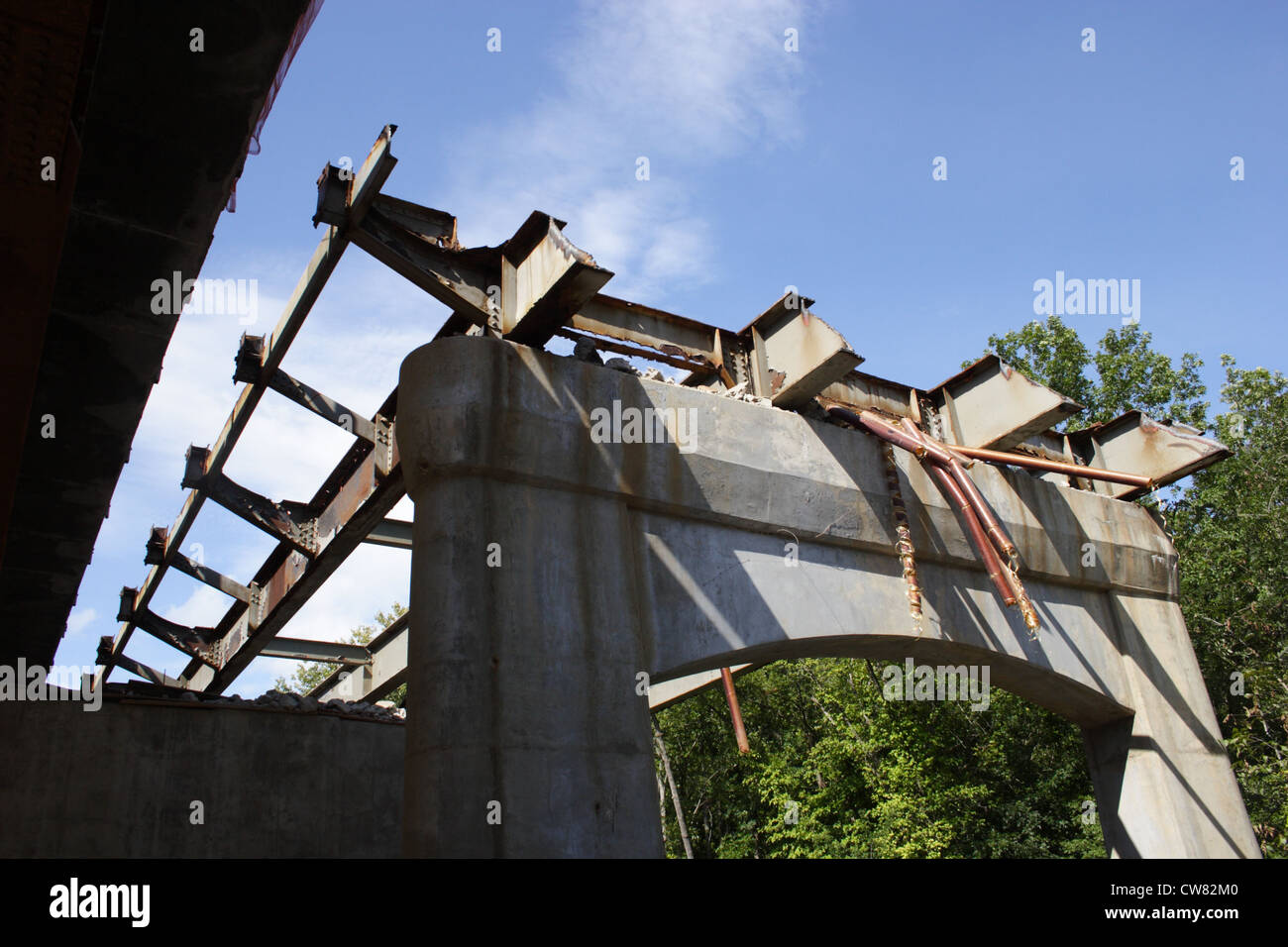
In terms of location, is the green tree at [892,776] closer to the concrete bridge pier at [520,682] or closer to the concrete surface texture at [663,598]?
the concrete surface texture at [663,598]

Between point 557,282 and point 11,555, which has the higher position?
point 557,282

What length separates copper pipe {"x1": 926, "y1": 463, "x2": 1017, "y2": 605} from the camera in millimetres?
9529

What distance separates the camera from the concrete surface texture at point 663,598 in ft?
22.3

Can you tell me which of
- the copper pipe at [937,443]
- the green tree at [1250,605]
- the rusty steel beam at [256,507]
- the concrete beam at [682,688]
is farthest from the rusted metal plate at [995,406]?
the green tree at [1250,605]

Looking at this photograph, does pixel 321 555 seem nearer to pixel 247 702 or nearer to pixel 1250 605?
pixel 247 702

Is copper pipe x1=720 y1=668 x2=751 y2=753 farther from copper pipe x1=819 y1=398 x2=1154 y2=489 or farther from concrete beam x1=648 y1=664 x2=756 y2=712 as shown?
copper pipe x1=819 y1=398 x2=1154 y2=489

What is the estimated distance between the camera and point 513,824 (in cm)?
650

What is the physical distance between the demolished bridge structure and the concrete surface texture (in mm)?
23

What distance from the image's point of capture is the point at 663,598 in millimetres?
8078

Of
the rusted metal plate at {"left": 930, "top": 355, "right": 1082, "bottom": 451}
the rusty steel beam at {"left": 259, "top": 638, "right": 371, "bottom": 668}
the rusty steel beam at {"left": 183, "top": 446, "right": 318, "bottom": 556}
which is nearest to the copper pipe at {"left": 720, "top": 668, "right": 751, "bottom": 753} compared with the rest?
the rusted metal plate at {"left": 930, "top": 355, "right": 1082, "bottom": 451}
